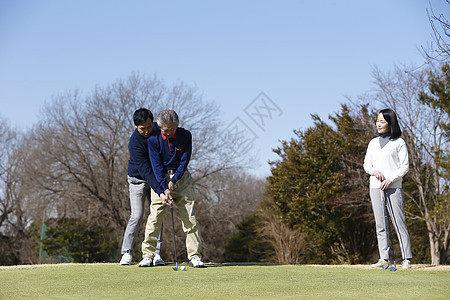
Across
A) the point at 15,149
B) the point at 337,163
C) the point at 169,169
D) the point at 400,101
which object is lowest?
the point at 169,169

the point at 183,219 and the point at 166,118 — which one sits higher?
the point at 166,118

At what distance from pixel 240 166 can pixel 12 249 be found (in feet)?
43.7

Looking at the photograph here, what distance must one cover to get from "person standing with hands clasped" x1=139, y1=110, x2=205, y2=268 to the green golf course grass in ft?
1.20

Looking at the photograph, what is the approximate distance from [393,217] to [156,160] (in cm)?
280

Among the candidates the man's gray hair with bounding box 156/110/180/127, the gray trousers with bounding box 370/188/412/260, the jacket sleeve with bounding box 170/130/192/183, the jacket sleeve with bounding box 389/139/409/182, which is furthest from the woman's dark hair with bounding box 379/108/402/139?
the man's gray hair with bounding box 156/110/180/127

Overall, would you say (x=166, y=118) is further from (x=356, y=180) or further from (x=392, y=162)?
(x=356, y=180)

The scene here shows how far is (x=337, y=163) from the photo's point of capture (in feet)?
52.1

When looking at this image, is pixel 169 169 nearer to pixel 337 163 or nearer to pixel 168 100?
pixel 337 163

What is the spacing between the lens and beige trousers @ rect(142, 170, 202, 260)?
18.9ft

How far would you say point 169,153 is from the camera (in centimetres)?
577

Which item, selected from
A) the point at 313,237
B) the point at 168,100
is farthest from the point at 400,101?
the point at 168,100

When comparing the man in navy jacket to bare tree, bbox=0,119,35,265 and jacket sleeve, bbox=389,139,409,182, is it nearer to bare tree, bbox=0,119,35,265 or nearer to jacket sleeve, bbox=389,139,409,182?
jacket sleeve, bbox=389,139,409,182

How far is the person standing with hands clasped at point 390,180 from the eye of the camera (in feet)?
19.0

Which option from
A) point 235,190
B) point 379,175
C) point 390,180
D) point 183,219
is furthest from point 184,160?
point 235,190
